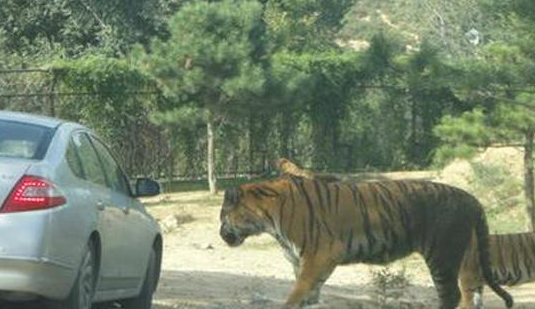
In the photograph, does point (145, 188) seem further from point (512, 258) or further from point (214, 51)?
point (214, 51)

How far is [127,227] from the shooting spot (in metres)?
9.40

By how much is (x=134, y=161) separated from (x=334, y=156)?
529 cm

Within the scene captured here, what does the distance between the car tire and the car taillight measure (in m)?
0.61

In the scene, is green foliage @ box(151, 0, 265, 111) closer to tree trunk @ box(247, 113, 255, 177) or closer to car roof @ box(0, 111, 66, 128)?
tree trunk @ box(247, 113, 255, 177)

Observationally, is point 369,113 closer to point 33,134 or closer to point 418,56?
point 418,56

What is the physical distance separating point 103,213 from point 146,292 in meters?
1.95

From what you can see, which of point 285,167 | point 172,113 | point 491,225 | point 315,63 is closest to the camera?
point 285,167

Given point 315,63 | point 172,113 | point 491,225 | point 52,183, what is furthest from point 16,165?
point 315,63

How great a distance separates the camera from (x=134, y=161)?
29094 millimetres

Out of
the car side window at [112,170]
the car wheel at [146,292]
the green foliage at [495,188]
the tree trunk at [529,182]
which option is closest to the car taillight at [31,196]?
the car side window at [112,170]

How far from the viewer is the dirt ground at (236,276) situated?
40.5ft

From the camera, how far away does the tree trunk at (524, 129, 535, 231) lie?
19172 mm

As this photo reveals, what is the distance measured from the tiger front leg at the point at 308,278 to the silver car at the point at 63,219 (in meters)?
1.41

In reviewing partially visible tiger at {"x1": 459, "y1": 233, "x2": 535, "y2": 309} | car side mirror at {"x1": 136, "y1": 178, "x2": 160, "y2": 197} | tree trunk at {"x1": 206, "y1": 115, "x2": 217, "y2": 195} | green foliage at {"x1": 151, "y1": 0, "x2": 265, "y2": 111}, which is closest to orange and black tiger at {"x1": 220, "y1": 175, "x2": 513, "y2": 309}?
car side mirror at {"x1": 136, "y1": 178, "x2": 160, "y2": 197}
